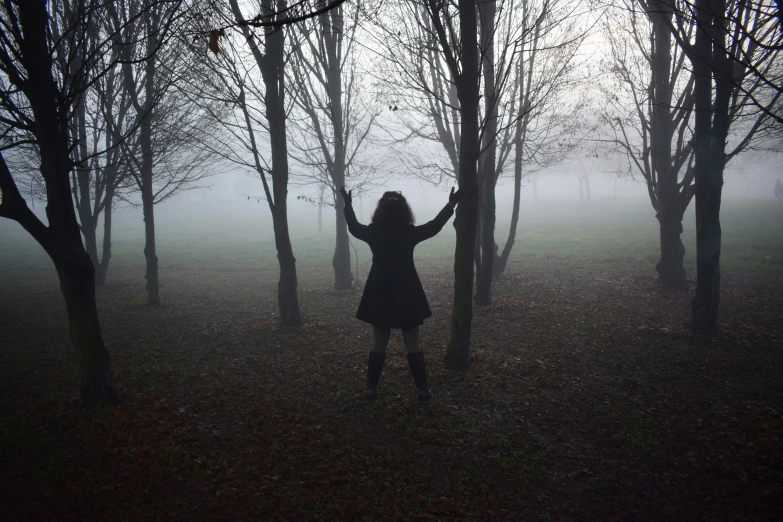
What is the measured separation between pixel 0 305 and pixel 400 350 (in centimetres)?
1061

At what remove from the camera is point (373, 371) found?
16.5 ft

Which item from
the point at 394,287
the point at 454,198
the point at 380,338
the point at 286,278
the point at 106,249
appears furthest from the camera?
the point at 106,249

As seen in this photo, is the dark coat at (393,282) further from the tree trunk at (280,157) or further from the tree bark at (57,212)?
the tree trunk at (280,157)

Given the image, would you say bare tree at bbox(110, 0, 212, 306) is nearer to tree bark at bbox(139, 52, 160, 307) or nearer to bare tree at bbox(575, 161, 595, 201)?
tree bark at bbox(139, 52, 160, 307)

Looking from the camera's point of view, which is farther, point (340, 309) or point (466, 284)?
point (340, 309)

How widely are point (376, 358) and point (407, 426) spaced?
0.87 m

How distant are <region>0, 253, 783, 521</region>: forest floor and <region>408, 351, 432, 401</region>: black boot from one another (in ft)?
0.38

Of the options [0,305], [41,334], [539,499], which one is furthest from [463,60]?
[0,305]

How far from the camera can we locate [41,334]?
801 cm

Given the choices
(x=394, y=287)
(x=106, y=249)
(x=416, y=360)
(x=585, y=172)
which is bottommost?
(x=416, y=360)

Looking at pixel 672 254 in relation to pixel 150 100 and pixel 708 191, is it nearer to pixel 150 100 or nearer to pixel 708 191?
pixel 708 191

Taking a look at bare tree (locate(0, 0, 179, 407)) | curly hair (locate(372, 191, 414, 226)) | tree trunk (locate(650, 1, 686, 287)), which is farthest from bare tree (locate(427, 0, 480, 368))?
tree trunk (locate(650, 1, 686, 287))

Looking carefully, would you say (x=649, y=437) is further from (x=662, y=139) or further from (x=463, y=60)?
(x=662, y=139)

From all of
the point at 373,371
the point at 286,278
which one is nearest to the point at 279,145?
the point at 286,278
